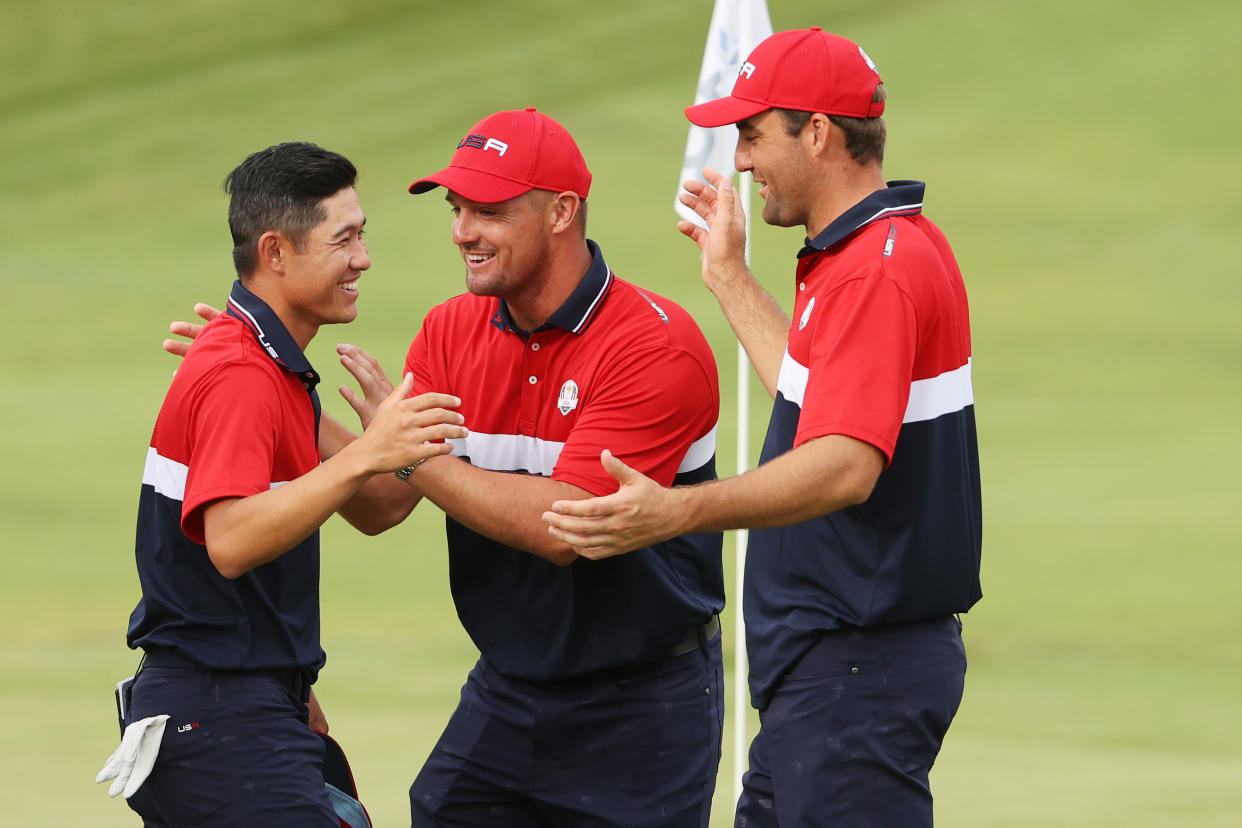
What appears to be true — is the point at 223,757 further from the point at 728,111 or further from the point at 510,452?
the point at 728,111

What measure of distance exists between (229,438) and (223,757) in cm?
69

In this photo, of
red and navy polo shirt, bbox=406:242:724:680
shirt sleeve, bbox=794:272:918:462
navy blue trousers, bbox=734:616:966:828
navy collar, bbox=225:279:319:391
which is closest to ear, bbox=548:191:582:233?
red and navy polo shirt, bbox=406:242:724:680

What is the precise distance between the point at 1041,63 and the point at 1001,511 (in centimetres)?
755

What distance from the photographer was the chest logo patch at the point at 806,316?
347 cm

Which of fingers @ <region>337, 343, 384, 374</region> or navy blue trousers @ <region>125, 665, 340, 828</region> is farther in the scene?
fingers @ <region>337, 343, 384, 374</region>

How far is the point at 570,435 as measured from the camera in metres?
3.84

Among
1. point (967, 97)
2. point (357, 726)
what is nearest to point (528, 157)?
point (357, 726)

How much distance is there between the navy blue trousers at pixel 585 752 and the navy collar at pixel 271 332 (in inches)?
38.1

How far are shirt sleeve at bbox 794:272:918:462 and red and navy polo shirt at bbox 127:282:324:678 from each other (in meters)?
1.11

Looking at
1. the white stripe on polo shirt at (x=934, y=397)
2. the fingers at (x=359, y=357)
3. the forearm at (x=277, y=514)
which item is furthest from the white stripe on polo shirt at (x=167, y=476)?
the white stripe on polo shirt at (x=934, y=397)

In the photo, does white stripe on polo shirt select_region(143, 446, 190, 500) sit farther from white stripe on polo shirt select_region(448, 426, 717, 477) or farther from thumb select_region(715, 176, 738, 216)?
thumb select_region(715, 176, 738, 216)

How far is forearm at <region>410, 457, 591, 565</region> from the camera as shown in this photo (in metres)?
3.67

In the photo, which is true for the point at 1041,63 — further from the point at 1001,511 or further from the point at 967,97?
the point at 1001,511

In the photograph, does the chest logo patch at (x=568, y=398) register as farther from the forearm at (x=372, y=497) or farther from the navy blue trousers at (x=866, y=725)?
the navy blue trousers at (x=866, y=725)
